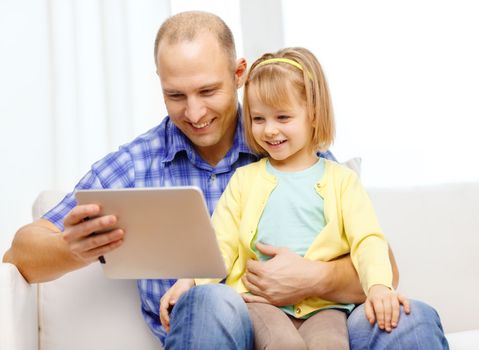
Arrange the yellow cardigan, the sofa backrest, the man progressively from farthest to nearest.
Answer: the sofa backrest < the yellow cardigan < the man

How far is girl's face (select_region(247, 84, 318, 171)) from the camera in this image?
5.46 ft

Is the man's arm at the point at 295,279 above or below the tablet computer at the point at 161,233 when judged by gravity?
below

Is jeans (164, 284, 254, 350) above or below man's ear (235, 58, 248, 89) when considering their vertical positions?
below

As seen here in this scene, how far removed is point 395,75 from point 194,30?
1.41 meters

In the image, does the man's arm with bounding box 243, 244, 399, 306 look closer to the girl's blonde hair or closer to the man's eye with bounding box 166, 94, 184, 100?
the girl's blonde hair

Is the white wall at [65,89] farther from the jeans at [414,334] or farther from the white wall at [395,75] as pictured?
the jeans at [414,334]

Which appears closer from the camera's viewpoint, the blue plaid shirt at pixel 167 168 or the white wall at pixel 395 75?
the blue plaid shirt at pixel 167 168

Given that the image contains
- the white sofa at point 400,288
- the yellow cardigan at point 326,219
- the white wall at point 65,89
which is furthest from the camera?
the white wall at point 65,89

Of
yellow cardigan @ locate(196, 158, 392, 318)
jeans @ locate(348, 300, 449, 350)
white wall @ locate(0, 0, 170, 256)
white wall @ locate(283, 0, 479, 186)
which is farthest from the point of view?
white wall @ locate(283, 0, 479, 186)

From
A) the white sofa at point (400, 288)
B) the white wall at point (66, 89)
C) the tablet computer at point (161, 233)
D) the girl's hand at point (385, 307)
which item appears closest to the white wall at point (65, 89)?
the white wall at point (66, 89)

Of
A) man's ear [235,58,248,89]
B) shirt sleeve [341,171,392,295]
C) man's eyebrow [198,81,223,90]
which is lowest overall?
shirt sleeve [341,171,392,295]

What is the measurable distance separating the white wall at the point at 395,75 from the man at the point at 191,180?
3.83ft

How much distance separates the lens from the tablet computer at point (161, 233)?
137cm

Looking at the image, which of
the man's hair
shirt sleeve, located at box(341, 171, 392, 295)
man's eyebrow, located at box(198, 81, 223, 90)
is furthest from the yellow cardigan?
the man's hair
